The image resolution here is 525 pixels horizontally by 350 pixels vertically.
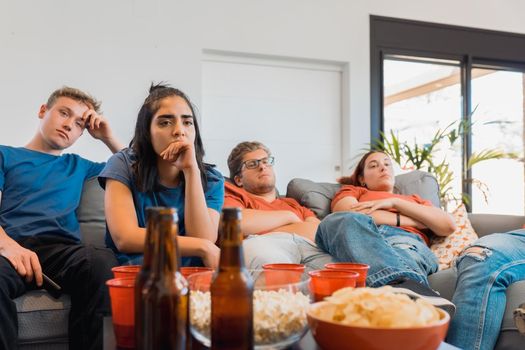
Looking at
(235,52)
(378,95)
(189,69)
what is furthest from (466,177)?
(189,69)

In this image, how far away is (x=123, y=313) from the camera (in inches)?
34.2

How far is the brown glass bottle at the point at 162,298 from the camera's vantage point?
712mm

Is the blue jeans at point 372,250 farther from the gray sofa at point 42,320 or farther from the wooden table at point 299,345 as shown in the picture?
the gray sofa at point 42,320

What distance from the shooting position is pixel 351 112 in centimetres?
418

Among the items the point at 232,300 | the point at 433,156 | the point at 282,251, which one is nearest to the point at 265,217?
the point at 282,251

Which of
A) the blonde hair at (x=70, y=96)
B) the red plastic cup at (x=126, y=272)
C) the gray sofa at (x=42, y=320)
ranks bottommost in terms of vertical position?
the gray sofa at (x=42, y=320)

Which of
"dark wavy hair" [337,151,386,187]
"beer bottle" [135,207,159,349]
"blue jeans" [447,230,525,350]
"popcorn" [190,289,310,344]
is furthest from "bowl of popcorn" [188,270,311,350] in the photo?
"dark wavy hair" [337,151,386,187]

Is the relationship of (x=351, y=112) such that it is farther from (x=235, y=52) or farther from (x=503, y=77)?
(x=503, y=77)

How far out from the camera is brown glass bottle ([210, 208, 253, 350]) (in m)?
0.75

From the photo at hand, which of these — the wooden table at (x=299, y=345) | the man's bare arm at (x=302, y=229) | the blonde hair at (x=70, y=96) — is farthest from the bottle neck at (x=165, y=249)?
the blonde hair at (x=70, y=96)

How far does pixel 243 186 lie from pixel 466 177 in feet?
8.94

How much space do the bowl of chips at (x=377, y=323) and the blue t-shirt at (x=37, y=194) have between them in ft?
4.81

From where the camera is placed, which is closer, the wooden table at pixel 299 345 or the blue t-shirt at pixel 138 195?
the wooden table at pixel 299 345

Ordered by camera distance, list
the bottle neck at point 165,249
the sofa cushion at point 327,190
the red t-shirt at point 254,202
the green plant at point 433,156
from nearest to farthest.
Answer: the bottle neck at point 165,249 → the red t-shirt at point 254,202 → the sofa cushion at point 327,190 → the green plant at point 433,156
